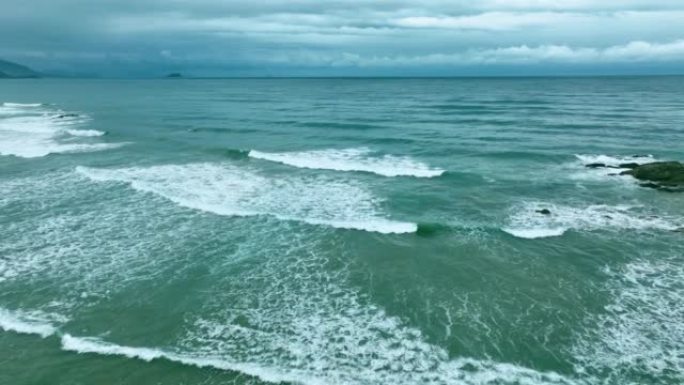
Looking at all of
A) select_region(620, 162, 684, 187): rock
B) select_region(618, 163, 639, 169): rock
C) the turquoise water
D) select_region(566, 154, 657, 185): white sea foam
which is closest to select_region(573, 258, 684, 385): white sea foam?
the turquoise water

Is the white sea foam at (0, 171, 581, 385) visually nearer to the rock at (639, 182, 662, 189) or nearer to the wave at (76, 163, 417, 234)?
the wave at (76, 163, 417, 234)

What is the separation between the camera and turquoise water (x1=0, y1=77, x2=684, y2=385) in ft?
40.1

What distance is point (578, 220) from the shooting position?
22062mm

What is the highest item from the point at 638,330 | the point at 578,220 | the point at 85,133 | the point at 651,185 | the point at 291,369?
the point at 85,133

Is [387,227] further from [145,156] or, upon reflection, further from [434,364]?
[145,156]

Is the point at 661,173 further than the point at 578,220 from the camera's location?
Yes

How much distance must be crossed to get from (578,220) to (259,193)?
52.7ft

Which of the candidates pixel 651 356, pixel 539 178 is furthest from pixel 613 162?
pixel 651 356

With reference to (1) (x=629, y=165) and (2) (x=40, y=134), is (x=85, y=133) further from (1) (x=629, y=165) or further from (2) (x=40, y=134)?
(1) (x=629, y=165)

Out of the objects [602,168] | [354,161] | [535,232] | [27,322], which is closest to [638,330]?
[535,232]

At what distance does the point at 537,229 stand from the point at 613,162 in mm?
17351

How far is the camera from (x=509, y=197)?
84.9 ft

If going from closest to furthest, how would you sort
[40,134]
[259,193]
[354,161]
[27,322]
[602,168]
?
[27,322]
[259,193]
[602,168]
[354,161]
[40,134]

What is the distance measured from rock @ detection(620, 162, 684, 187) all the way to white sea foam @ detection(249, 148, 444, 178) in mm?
11946
